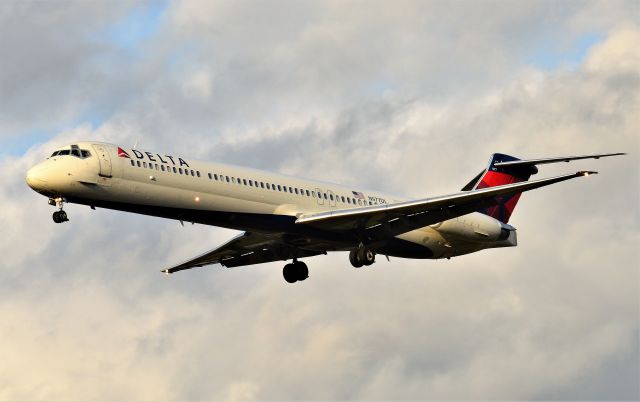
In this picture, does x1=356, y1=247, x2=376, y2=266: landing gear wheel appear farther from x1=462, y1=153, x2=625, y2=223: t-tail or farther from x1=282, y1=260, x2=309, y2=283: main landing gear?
x1=462, y1=153, x2=625, y2=223: t-tail

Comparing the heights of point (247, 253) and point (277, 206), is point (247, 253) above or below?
above

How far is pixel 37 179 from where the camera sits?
39406 mm

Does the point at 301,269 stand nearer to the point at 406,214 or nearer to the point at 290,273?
the point at 290,273

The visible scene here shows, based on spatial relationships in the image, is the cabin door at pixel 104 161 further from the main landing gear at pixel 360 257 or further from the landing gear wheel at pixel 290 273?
the landing gear wheel at pixel 290 273

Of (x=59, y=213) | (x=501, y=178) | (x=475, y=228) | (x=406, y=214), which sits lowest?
(x=59, y=213)

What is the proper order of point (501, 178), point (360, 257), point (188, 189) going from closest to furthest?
point (188, 189)
point (360, 257)
point (501, 178)

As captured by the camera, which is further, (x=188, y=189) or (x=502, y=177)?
(x=502, y=177)

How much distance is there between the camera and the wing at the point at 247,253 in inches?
1861

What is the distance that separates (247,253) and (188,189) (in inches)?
339

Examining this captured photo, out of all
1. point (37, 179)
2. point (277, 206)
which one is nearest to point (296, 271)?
point (277, 206)

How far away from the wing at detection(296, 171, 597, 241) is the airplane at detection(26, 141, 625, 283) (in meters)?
0.03

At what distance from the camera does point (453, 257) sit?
50.2 meters

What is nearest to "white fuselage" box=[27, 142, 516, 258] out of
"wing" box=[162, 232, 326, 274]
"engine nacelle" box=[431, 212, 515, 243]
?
"wing" box=[162, 232, 326, 274]

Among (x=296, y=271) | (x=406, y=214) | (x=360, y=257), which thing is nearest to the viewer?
(x=406, y=214)
